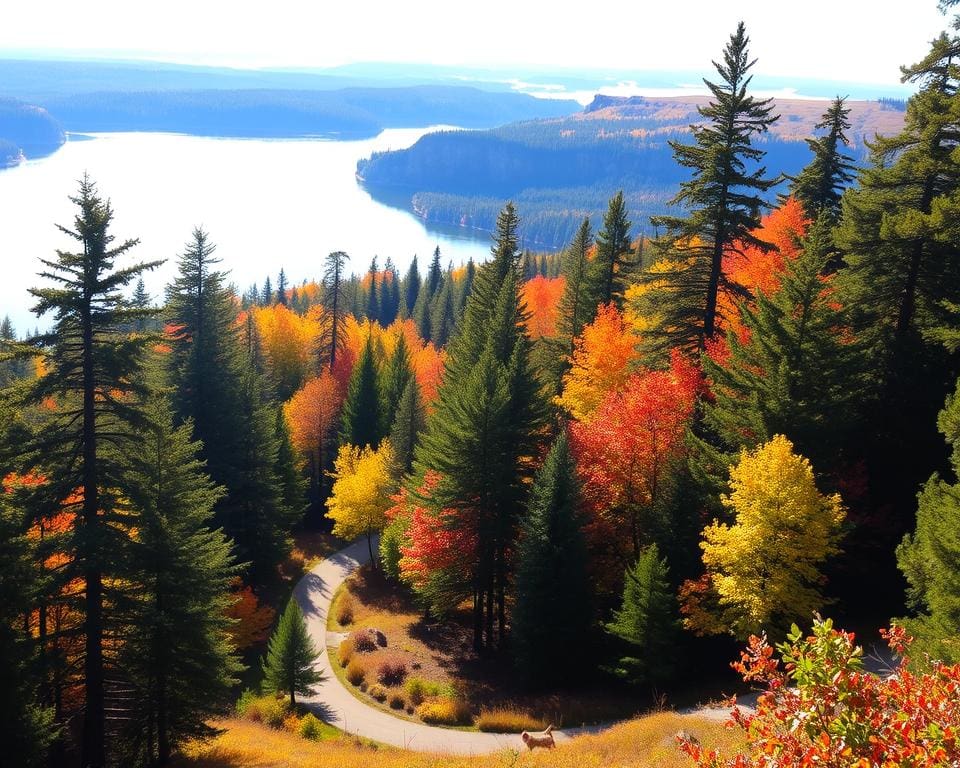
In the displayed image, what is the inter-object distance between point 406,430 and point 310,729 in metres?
23.4

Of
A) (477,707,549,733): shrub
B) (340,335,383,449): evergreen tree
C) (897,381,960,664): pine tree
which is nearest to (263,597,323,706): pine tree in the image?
(477,707,549,733): shrub

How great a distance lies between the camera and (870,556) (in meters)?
24.2

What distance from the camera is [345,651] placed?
108ft

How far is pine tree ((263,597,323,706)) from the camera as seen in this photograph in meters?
28.6

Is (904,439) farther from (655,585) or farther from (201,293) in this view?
(201,293)

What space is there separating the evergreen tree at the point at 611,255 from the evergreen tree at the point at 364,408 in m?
20.8

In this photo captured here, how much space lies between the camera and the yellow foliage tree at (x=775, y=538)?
19953mm

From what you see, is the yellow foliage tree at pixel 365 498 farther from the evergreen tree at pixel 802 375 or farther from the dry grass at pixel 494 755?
the evergreen tree at pixel 802 375

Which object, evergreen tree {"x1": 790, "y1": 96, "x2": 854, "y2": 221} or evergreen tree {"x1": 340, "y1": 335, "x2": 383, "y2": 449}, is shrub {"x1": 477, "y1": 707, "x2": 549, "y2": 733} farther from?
evergreen tree {"x1": 340, "y1": 335, "x2": 383, "y2": 449}

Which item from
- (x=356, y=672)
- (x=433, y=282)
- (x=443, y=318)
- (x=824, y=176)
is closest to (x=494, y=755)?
(x=356, y=672)

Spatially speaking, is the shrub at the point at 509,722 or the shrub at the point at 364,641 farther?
the shrub at the point at 364,641

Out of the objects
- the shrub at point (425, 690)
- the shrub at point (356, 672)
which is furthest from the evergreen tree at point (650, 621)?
the shrub at point (356, 672)

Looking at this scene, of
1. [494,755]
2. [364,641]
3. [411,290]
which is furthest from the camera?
[411,290]

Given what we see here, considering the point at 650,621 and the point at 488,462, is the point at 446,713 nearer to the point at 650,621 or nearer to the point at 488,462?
the point at 650,621
